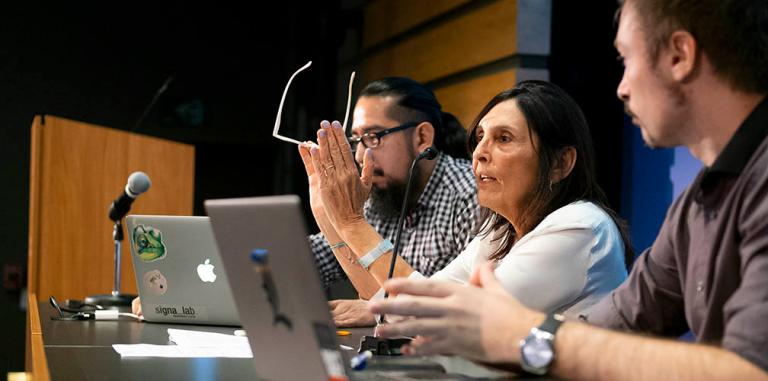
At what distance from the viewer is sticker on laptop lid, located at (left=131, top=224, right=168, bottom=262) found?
7.46ft

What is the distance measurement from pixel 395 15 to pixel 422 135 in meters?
1.71

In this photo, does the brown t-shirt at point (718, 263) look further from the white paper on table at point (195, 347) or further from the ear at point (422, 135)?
the ear at point (422, 135)

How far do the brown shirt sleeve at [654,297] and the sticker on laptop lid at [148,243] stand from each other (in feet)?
3.71

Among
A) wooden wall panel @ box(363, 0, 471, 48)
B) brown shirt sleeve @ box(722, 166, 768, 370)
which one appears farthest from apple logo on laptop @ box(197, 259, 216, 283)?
wooden wall panel @ box(363, 0, 471, 48)

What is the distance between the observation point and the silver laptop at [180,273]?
2230mm

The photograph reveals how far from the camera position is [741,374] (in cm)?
105

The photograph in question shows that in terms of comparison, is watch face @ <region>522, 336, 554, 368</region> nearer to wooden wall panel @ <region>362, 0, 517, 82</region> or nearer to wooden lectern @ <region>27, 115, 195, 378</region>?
wooden wall panel @ <region>362, 0, 517, 82</region>

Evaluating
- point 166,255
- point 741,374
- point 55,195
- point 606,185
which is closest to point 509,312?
point 741,374

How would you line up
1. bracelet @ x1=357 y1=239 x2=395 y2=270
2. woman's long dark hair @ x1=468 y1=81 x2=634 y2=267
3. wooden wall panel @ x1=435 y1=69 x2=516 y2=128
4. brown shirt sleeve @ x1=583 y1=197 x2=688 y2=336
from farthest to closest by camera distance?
1. wooden wall panel @ x1=435 y1=69 x2=516 y2=128
2. bracelet @ x1=357 y1=239 x2=395 y2=270
3. woman's long dark hair @ x1=468 y1=81 x2=634 y2=267
4. brown shirt sleeve @ x1=583 y1=197 x2=688 y2=336

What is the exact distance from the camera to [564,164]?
2076 mm

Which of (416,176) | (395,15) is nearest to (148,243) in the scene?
(416,176)

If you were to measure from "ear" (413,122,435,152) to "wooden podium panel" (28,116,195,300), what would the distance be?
130 centimetres

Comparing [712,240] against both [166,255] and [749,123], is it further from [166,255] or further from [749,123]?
[166,255]

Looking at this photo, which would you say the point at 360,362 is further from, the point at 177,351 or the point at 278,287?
the point at 177,351
